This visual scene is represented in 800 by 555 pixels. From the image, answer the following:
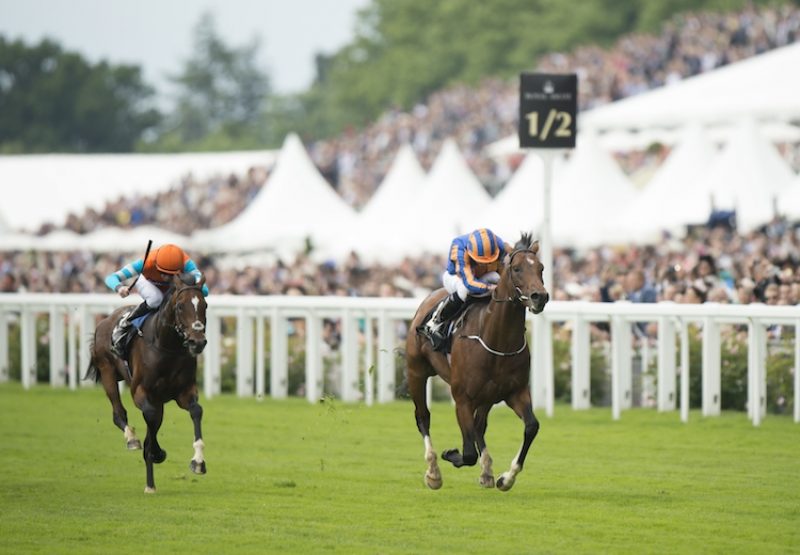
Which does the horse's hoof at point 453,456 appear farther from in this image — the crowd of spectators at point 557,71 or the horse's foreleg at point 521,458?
the crowd of spectators at point 557,71

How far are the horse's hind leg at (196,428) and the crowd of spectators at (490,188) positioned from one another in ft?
19.4

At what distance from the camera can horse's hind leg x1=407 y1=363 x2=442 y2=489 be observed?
38.0 feet

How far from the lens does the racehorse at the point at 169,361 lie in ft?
38.1

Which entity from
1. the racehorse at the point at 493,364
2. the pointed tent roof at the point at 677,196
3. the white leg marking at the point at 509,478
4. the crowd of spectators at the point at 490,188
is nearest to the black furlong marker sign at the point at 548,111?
the crowd of spectators at the point at 490,188

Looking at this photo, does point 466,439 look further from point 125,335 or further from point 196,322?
point 125,335

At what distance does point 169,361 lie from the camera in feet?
39.7

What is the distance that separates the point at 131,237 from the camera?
32.8m

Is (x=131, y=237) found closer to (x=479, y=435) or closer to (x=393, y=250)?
(x=393, y=250)

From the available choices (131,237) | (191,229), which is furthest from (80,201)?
(131,237)

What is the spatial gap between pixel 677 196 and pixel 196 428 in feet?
43.6

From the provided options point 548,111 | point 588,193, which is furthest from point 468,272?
point 588,193

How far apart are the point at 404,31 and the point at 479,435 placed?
78.1 metres

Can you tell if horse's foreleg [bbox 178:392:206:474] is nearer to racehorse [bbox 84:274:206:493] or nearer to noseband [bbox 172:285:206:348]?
racehorse [bbox 84:274:206:493]

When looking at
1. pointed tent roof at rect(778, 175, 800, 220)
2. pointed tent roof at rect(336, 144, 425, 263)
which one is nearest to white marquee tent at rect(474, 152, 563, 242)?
pointed tent roof at rect(336, 144, 425, 263)
